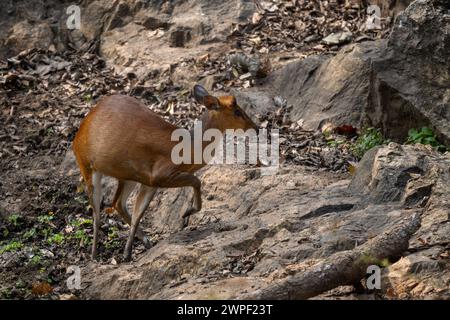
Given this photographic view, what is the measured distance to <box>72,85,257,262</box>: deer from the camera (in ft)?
32.7

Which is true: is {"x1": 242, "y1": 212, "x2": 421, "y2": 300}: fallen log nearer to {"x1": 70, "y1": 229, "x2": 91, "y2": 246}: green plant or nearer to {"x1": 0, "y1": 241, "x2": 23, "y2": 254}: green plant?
{"x1": 70, "y1": 229, "x2": 91, "y2": 246}: green plant

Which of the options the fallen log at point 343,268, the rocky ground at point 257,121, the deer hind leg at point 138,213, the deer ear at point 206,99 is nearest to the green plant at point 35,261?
the rocky ground at point 257,121

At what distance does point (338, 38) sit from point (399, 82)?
2.46 meters

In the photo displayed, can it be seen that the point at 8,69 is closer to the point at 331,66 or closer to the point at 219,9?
the point at 219,9

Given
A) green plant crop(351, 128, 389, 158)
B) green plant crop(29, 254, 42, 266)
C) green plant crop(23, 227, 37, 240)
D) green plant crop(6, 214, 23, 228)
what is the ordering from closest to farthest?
green plant crop(29, 254, 42, 266), green plant crop(23, 227, 37, 240), green plant crop(6, 214, 23, 228), green plant crop(351, 128, 389, 158)

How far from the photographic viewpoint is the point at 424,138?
37.5 ft

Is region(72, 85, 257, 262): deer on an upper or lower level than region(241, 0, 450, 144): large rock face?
lower

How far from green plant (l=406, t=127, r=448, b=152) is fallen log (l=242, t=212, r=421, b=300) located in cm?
363

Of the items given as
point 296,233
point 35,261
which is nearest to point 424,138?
point 296,233

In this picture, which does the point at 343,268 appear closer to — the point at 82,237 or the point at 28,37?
the point at 82,237

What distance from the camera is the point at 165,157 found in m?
9.99

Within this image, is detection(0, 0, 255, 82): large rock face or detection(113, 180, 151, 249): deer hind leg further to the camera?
detection(0, 0, 255, 82): large rock face

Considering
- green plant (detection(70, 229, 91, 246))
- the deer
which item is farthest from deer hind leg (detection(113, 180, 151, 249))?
green plant (detection(70, 229, 91, 246))

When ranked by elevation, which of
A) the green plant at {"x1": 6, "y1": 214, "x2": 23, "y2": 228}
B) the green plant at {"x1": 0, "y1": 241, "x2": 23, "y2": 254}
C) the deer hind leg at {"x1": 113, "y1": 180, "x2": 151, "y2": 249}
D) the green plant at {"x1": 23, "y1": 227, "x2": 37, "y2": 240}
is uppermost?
the deer hind leg at {"x1": 113, "y1": 180, "x2": 151, "y2": 249}
